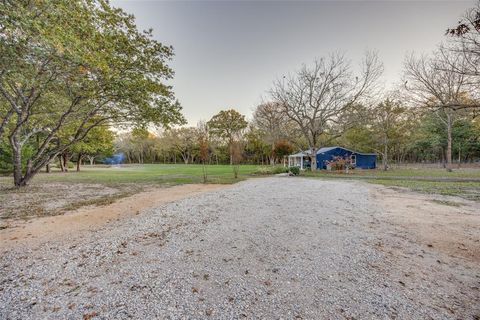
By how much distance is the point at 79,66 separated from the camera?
6926 mm

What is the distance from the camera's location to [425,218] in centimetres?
535

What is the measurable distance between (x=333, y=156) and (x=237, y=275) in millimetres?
25706

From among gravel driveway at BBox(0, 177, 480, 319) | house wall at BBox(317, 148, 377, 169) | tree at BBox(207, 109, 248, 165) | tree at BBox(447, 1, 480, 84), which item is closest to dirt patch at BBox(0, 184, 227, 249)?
gravel driveway at BBox(0, 177, 480, 319)

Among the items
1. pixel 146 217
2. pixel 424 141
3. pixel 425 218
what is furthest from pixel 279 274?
pixel 424 141

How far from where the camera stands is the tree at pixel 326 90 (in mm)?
19938

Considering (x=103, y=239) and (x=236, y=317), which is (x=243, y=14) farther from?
(x=236, y=317)

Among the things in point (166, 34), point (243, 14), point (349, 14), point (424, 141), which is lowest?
point (424, 141)

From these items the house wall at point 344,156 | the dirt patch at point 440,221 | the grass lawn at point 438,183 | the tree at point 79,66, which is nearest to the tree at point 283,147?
the house wall at point 344,156

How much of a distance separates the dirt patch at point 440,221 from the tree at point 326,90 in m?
14.9

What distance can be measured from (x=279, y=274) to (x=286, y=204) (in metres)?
4.29

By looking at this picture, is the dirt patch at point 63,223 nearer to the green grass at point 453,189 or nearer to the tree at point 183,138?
the green grass at point 453,189

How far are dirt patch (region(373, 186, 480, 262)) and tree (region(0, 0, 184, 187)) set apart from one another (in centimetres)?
912

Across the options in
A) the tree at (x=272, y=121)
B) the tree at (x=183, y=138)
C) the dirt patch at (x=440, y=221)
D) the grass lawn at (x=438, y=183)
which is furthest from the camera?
the tree at (x=183, y=138)

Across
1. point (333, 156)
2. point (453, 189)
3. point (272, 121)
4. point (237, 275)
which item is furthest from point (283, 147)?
point (237, 275)
